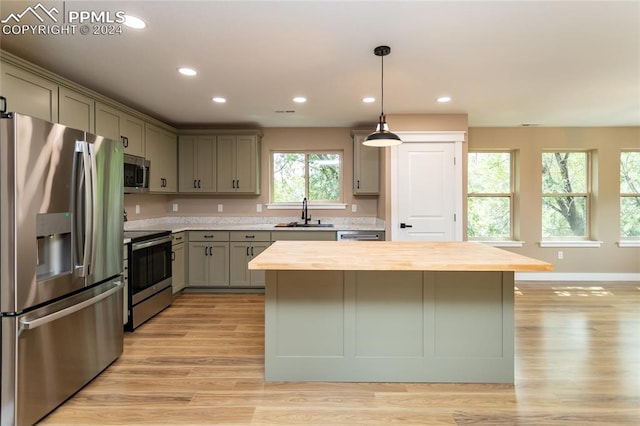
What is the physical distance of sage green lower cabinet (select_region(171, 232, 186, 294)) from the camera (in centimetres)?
413

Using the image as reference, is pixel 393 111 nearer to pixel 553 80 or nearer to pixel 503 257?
pixel 553 80

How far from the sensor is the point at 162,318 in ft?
11.7

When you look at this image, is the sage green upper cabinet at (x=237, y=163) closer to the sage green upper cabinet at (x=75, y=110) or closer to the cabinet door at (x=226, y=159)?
the cabinet door at (x=226, y=159)

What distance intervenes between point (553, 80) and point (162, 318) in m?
4.51

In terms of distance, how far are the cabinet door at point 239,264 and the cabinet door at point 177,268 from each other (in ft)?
2.01

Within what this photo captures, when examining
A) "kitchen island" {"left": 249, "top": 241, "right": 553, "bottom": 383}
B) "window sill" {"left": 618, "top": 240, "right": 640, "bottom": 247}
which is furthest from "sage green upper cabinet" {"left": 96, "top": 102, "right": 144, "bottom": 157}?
"window sill" {"left": 618, "top": 240, "right": 640, "bottom": 247}

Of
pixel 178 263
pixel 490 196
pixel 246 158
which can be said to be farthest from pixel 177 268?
pixel 490 196

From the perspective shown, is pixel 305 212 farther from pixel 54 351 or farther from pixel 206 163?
pixel 54 351

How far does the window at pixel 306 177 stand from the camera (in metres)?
5.14

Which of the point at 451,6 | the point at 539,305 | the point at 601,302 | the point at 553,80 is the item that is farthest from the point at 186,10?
the point at 601,302

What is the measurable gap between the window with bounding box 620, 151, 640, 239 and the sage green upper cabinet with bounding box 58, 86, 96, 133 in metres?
7.04

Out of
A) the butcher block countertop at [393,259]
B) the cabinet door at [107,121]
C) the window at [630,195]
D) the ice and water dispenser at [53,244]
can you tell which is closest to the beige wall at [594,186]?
the window at [630,195]

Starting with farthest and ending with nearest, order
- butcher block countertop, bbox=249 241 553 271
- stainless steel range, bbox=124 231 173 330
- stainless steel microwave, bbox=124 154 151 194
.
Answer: stainless steel microwave, bbox=124 154 151 194 < stainless steel range, bbox=124 231 173 330 < butcher block countertop, bbox=249 241 553 271

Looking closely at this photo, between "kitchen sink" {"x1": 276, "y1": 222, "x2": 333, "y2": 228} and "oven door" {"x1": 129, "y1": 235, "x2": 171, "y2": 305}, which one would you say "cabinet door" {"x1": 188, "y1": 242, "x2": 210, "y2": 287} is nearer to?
"oven door" {"x1": 129, "y1": 235, "x2": 171, "y2": 305}
